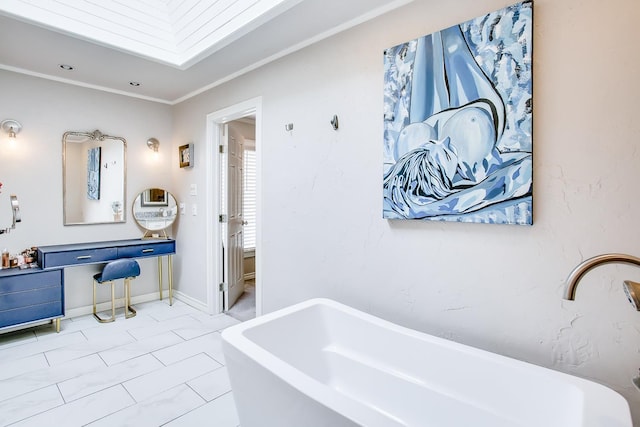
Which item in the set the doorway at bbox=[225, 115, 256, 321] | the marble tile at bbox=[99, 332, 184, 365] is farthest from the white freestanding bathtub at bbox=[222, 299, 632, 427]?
the doorway at bbox=[225, 115, 256, 321]

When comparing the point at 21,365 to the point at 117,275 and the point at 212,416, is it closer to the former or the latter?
the point at 117,275

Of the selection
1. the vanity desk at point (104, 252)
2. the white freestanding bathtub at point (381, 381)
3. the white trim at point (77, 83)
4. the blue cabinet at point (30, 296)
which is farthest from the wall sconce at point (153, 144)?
the white freestanding bathtub at point (381, 381)

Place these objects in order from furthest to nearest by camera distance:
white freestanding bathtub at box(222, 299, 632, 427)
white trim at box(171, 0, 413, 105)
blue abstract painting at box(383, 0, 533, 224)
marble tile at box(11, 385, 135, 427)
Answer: white trim at box(171, 0, 413, 105), marble tile at box(11, 385, 135, 427), blue abstract painting at box(383, 0, 533, 224), white freestanding bathtub at box(222, 299, 632, 427)

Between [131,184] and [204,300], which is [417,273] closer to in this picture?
[204,300]

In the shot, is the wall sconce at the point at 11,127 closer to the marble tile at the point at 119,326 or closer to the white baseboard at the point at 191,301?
the marble tile at the point at 119,326

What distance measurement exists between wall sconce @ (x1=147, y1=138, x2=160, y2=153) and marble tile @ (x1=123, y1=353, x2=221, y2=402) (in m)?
2.60

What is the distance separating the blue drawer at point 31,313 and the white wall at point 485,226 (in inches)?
82.1

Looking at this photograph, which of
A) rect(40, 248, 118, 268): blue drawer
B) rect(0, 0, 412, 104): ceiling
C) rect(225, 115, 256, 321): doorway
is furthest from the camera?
rect(225, 115, 256, 321): doorway

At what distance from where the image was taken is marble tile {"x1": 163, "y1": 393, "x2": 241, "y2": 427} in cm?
190

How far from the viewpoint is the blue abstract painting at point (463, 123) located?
1.50 m

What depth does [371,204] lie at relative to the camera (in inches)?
83.5

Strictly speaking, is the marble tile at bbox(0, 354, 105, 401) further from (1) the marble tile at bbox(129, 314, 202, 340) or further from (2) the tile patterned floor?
(1) the marble tile at bbox(129, 314, 202, 340)

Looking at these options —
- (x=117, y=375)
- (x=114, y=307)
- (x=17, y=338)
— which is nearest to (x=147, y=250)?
(x=114, y=307)

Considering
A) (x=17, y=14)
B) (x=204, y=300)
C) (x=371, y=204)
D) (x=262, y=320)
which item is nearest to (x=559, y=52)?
(x=371, y=204)
